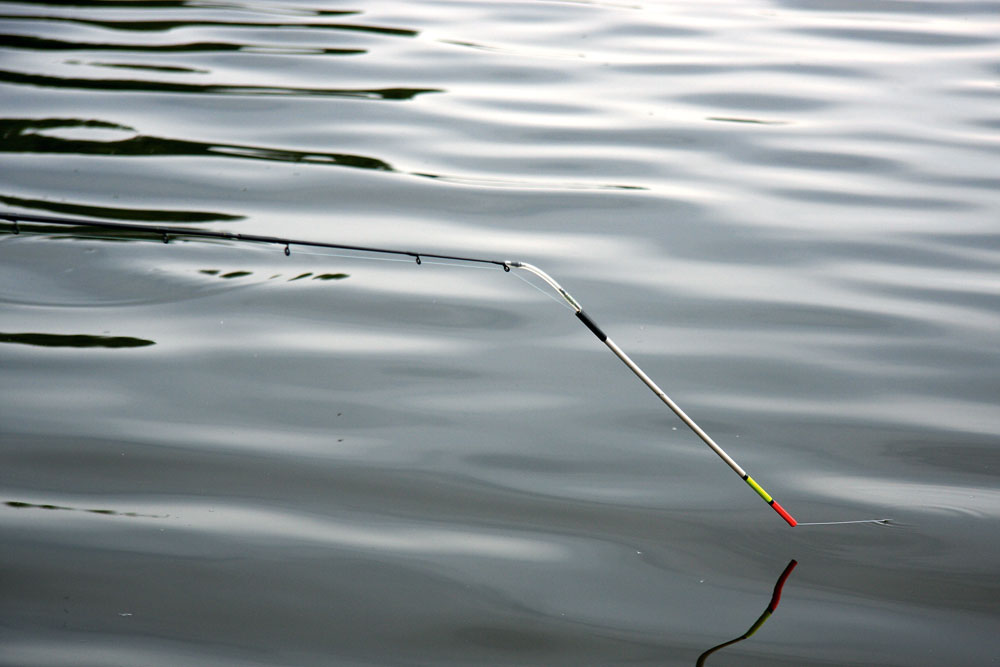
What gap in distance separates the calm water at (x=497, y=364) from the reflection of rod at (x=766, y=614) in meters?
0.01

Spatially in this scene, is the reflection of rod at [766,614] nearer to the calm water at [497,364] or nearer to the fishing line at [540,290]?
Result: the calm water at [497,364]

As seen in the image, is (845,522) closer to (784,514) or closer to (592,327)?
(784,514)

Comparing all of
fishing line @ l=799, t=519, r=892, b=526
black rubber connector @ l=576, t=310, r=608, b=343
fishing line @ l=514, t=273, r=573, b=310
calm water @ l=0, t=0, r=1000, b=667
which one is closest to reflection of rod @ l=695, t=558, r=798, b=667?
calm water @ l=0, t=0, r=1000, b=667

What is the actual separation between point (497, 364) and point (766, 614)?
4.27 ft

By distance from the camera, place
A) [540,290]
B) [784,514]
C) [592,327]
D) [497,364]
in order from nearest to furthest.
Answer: [592,327]
[784,514]
[497,364]
[540,290]

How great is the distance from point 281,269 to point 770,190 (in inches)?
86.7

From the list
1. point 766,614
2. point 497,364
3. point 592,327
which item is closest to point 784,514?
point 766,614

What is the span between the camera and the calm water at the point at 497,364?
2459 mm

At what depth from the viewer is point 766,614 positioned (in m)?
2.46

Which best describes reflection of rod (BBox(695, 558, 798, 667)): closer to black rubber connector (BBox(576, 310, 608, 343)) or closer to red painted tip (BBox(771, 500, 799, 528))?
red painted tip (BBox(771, 500, 799, 528))

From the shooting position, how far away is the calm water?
2.46m

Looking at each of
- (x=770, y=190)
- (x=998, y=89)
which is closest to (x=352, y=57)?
(x=770, y=190)

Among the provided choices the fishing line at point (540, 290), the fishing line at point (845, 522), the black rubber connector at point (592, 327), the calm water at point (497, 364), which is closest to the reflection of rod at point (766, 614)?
the calm water at point (497, 364)

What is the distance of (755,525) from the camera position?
274cm
